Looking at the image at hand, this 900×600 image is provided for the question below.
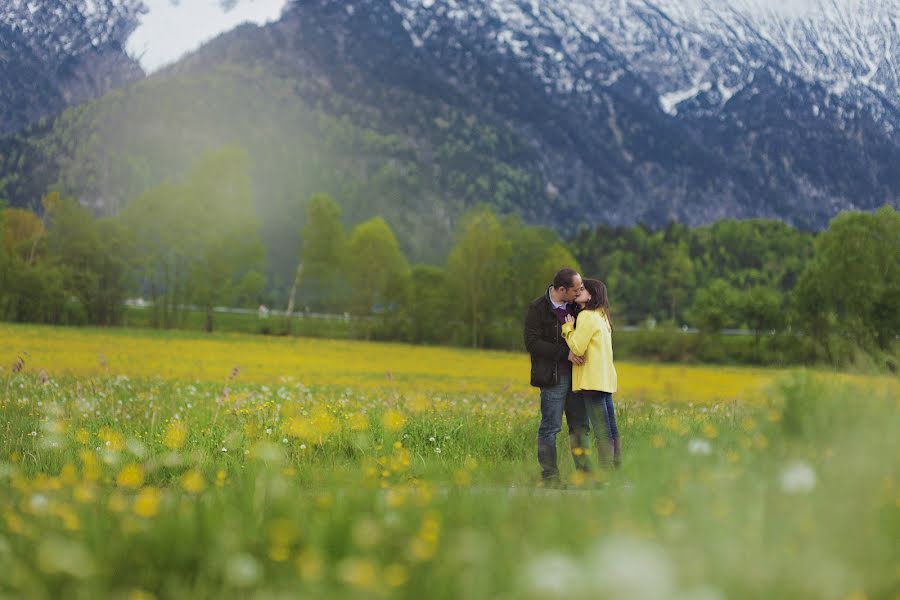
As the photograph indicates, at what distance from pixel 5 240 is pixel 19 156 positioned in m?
96.2

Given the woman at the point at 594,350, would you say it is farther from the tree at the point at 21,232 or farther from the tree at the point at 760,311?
the tree at the point at 760,311

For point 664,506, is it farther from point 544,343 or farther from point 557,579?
point 544,343

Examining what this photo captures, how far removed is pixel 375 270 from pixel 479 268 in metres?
9.85

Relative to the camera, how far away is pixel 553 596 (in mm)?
2922

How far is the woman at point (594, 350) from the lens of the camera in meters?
9.36

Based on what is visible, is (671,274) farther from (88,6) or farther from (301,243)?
(88,6)

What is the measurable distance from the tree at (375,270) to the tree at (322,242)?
1.26 m

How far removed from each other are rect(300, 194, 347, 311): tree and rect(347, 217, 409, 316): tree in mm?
1257

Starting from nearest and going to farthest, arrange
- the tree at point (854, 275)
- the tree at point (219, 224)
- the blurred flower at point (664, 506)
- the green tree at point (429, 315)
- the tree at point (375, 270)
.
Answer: the blurred flower at point (664, 506) → the tree at point (854, 275) → the tree at point (219, 224) → the green tree at point (429, 315) → the tree at point (375, 270)

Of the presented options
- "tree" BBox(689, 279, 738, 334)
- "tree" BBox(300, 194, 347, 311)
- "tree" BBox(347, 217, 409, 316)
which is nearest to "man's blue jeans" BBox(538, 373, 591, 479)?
"tree" BBox(347, 217, 409, 316)

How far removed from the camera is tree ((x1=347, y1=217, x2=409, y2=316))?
7231 centimetres

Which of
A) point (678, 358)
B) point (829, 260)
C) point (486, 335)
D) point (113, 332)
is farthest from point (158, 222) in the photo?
point (829, 260)

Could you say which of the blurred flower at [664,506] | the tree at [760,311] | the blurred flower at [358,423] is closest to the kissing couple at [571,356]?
the blurred flower at [358,423]

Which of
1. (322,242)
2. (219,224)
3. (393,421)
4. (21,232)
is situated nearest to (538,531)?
(393,421)
